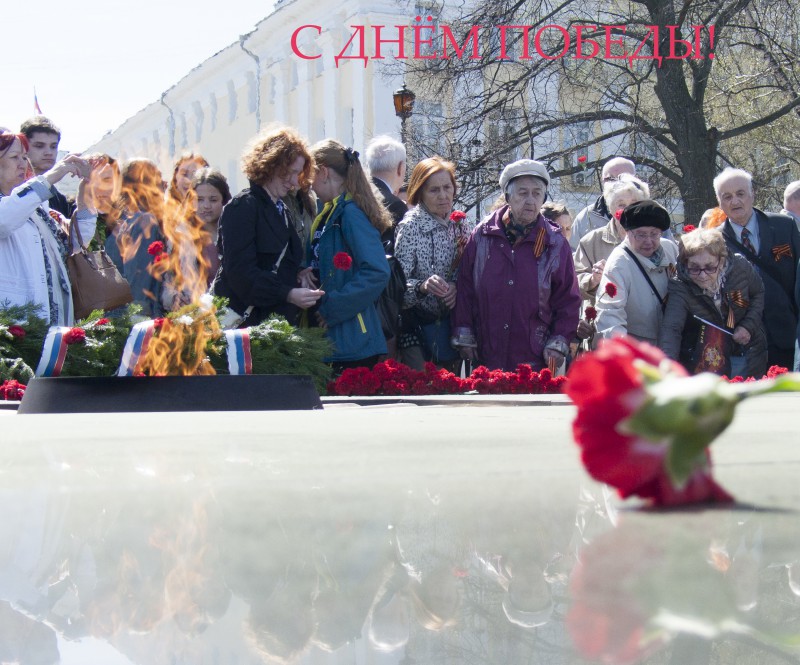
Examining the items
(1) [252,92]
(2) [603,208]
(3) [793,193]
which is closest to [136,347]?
(2) [603,208]

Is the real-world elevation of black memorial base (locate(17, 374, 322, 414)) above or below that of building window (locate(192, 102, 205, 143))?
below

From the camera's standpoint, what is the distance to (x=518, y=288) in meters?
5.98

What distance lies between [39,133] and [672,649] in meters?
6.15

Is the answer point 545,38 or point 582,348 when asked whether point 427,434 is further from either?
point 545,38

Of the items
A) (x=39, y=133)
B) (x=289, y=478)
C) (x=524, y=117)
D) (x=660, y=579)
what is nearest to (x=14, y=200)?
(x=39, y=133)

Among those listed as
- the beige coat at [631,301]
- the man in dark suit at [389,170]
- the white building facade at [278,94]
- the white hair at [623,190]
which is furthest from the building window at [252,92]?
the beige coat at [631,301]

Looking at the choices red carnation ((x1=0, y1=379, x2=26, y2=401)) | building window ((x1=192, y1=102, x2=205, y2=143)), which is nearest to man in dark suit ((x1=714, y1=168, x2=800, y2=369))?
red carnation ((x1=0, y1=379, x2=26, y2=401))

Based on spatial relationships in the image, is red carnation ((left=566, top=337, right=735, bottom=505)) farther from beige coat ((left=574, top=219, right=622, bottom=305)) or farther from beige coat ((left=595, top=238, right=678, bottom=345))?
beige coat ((left=574, top=219, right=622, bottom=305))

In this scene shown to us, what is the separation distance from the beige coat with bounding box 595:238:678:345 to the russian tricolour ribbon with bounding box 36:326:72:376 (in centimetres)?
278

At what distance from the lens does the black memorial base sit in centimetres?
309

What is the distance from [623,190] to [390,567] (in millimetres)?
6259

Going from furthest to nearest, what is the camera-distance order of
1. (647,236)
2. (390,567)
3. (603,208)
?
(603,208), (647,236), (390,567)

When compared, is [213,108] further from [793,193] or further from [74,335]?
[74,335]

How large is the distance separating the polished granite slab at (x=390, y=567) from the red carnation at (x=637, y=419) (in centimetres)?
9
